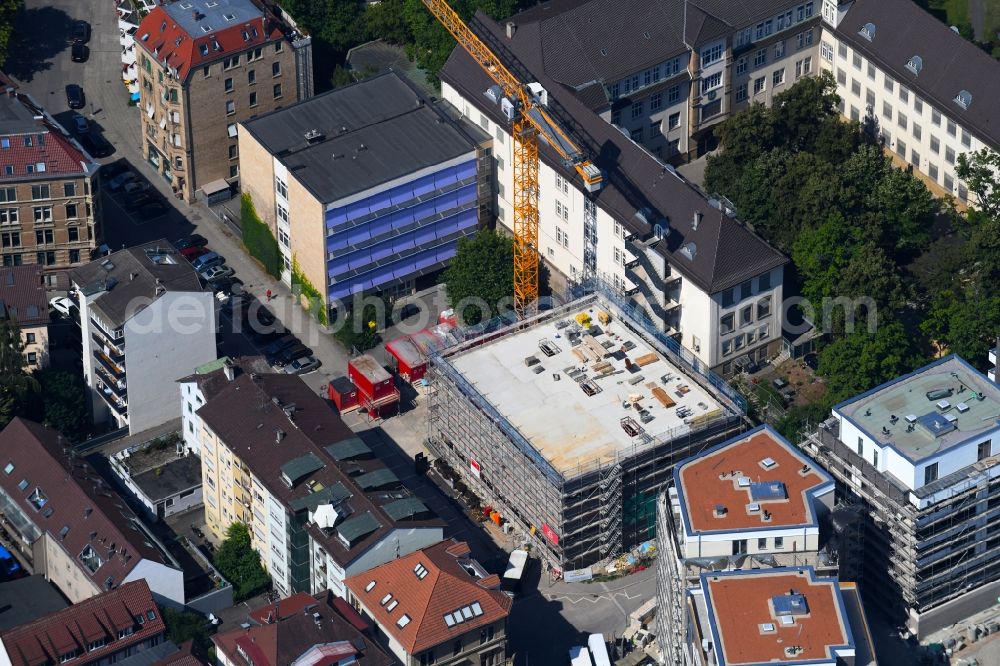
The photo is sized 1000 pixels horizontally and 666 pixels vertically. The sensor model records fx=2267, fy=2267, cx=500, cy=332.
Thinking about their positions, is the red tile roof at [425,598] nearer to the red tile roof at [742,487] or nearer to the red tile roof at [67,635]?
the red tile roof at [742,487]

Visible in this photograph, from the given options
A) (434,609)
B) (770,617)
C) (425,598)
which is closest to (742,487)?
(770,617)

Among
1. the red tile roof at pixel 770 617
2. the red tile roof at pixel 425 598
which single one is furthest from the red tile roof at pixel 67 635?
the red tile roof at pixel 770 617

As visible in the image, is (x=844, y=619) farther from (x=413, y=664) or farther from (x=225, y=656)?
(x=225, y=656)

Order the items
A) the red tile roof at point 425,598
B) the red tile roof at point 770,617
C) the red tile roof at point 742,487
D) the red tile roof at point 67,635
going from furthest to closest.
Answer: the red tile roof at point 67,635, the red tile roof at point 425,598, the red tile roof at point 742,487, the red tile roof at point 770,617

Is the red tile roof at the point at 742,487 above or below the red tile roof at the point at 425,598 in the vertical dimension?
above

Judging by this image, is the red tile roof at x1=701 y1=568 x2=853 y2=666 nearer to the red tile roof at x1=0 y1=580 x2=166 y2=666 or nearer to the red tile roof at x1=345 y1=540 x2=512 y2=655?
the red tile roof at x1=345 y1=540 x2=512 y2=655

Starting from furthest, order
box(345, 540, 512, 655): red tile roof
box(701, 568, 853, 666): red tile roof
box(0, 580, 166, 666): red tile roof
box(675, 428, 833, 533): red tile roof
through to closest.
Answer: box(0, 580, 166, 666): red tile roof
box(345, 540, 512, 655): red tile roof
box(675, 428, 833, 533): red tile roof
box(701, 568, 853, 666): red tile roof

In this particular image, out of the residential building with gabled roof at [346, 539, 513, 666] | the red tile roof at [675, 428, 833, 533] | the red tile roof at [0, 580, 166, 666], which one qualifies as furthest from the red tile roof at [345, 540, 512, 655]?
the red tile roof at [0, 580, 166, 666]
